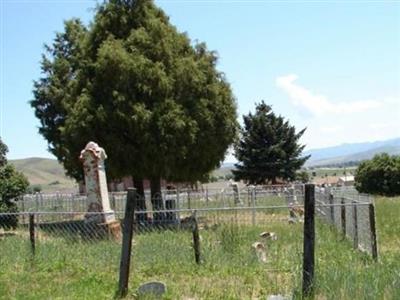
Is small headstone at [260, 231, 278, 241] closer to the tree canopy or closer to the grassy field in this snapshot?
the grassy field

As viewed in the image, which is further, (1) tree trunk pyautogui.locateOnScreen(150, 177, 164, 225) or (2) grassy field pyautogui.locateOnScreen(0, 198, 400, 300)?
(1) tree trunk pyautogui.locateOnScreen(150, 177, 164, 225)

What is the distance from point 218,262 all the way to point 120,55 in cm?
1381

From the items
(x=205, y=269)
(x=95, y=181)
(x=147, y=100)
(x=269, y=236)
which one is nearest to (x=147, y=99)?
(x=147, y=100)

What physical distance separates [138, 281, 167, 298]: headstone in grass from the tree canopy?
14339 millimetres

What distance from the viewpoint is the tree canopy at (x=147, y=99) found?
2258cm

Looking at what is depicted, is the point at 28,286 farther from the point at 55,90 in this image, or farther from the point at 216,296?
the point at 55,90

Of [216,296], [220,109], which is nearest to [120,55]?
[220,109]

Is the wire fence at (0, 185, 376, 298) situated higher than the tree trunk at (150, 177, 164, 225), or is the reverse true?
the tree trunk at (150, 177, 164, 225)

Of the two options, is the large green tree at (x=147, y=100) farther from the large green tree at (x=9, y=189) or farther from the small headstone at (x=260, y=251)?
the small headstone at (x=260, y=251)

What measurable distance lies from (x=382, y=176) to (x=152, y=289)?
36087mm

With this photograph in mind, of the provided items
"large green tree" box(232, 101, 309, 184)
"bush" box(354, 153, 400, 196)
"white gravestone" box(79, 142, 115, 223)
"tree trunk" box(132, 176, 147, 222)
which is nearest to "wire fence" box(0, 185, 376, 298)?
"white gravestone" box(79, 142, 115, 223)

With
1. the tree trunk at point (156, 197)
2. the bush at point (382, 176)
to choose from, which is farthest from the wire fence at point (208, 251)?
the bush at point (382, 176)

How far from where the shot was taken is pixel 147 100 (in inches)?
904

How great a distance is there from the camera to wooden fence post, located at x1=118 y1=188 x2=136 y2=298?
26.2 ft
